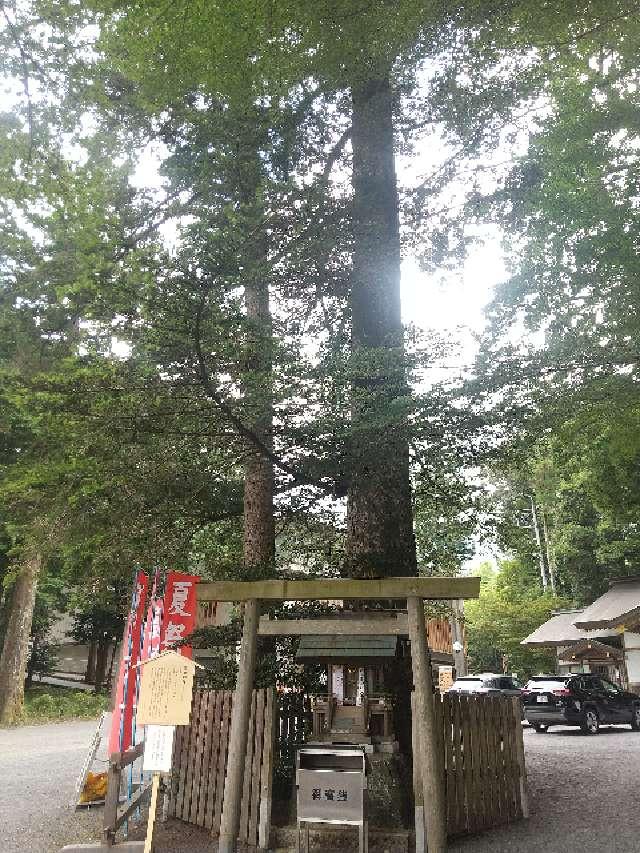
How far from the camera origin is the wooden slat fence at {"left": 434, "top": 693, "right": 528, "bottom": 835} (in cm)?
A: 651

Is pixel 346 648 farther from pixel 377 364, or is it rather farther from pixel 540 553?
pixel 540 553

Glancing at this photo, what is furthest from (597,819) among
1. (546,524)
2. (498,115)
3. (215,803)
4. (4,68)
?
(546,524)

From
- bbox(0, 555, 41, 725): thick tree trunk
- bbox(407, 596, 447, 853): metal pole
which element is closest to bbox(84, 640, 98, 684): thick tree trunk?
bbox(0, 555, 41, 725): thick tree trunk

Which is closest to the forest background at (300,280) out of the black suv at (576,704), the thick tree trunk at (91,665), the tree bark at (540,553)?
the black suv at (576,704)

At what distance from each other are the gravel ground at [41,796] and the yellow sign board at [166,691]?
2.29 metres

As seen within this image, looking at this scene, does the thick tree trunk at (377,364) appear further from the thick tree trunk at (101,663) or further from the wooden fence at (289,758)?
the thick tree trunk at (101,663)

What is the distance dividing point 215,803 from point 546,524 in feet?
113

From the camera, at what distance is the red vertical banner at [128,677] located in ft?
21.2

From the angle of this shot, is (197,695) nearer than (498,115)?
Yes

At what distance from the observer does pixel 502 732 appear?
726 centimetres

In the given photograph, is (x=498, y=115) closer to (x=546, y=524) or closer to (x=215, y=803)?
(x=215, y=803)

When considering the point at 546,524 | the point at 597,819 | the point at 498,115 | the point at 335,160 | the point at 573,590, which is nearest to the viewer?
the point at 597,819

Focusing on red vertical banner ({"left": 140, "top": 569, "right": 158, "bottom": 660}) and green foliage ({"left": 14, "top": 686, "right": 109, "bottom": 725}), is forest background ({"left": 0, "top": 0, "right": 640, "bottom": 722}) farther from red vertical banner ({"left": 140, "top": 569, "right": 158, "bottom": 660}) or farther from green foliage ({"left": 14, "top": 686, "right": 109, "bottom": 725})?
green foliage ({"left": 14, "top": 686, "right": 109, "bottom": 725})

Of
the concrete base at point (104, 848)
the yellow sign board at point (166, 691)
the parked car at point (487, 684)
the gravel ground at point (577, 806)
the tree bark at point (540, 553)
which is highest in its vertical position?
the tree bark at point (540, 553)
